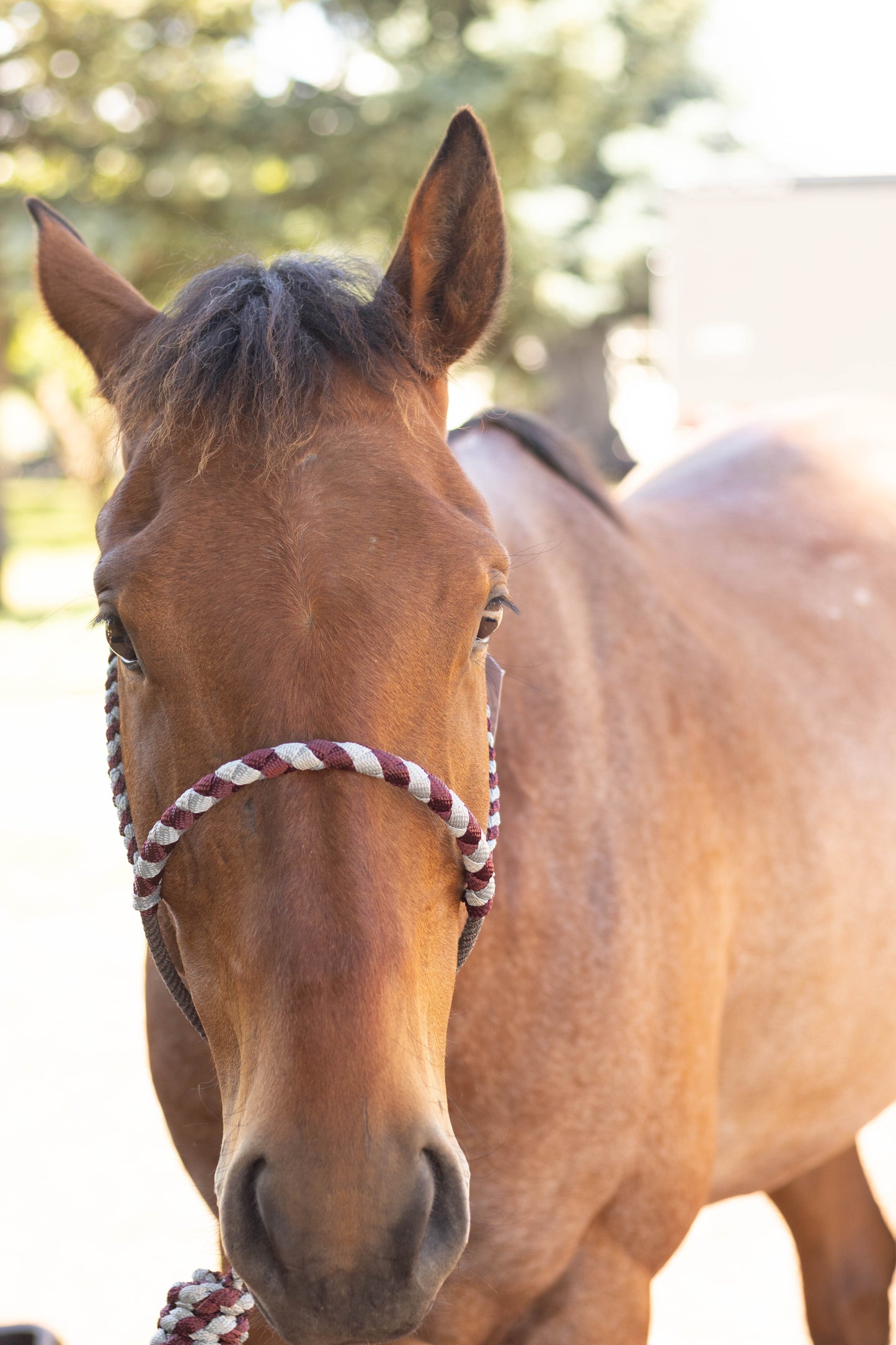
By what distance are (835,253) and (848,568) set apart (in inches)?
228

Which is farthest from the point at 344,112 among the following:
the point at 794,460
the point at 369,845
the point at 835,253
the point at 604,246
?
the point at 369,845

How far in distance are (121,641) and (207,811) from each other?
277 millimetres

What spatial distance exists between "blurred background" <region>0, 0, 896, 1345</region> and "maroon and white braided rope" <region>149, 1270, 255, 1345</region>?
792mm

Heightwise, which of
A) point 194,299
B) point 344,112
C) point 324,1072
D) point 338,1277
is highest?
point 344,112

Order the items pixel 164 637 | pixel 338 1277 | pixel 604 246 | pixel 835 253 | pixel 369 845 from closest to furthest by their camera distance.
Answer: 1. pixel 338 1277
2. pixel 369 845
3. pixel 164 637
4. pixel 835 253
5. pixel 604 246

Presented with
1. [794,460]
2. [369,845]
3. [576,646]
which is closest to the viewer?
[369,845]

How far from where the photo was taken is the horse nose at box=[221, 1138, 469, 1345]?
109 centimetres

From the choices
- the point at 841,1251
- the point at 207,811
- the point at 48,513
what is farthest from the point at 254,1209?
the point at 48,513

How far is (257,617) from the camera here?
126 centimetres

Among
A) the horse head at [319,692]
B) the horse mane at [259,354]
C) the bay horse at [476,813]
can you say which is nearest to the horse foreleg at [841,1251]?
the bay horse at [476,813]

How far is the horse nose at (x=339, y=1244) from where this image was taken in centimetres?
109

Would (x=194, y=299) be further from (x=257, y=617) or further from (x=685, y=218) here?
(x=685, y=218)

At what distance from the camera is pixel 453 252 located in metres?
1.65

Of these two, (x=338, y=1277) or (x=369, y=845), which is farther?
(x=369, y=845)
